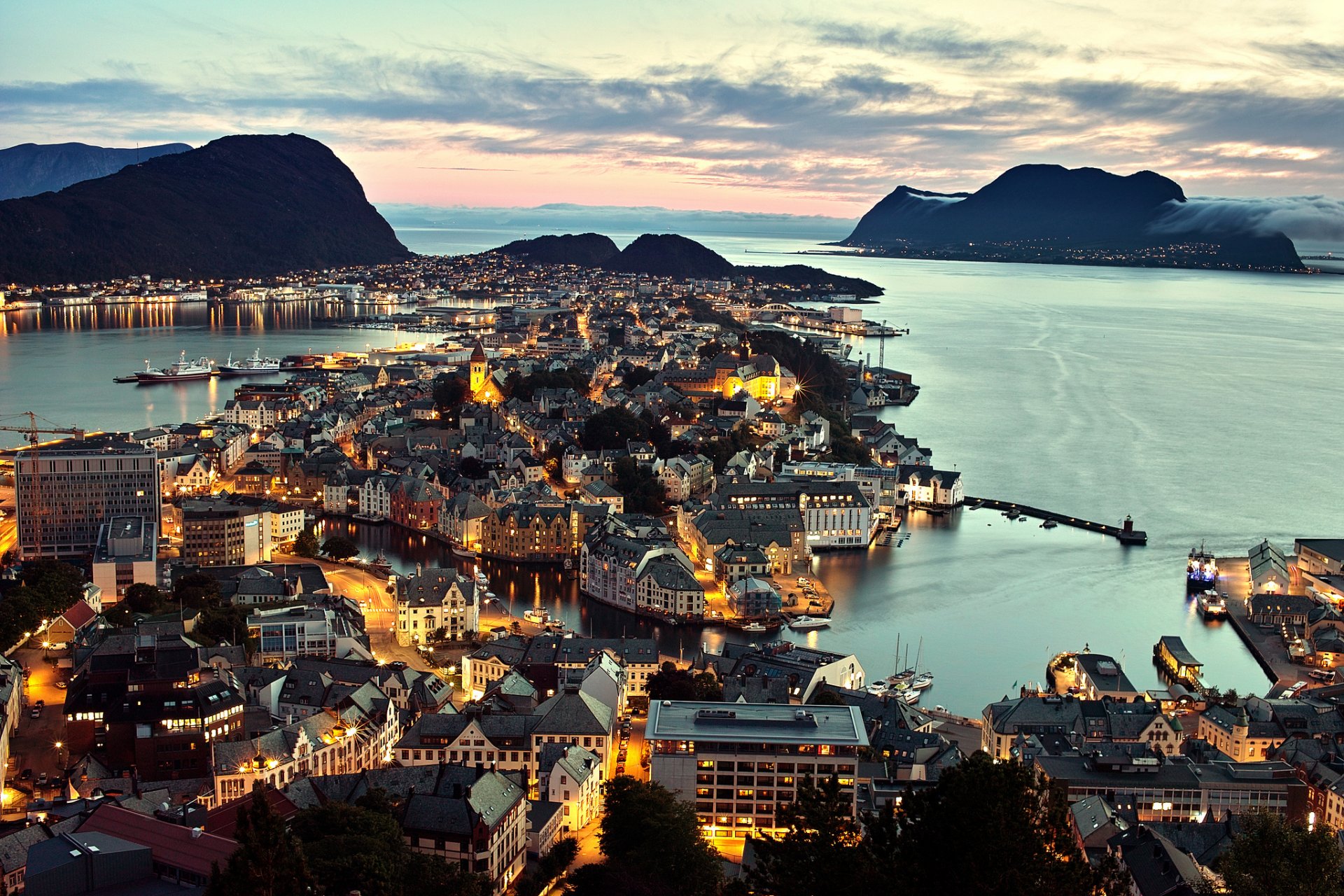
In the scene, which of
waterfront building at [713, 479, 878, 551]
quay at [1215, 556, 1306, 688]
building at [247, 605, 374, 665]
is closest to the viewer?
building at [247, 605, 374, 665]

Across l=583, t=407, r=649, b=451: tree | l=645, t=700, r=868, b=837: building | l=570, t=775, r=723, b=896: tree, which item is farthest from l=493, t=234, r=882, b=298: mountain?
l=570, t=775, r=723, b=896: tree

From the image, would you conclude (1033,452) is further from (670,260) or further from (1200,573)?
(670,260)

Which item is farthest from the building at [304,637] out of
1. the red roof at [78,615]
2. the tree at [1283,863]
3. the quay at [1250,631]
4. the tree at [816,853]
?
the quay at [1250,631]

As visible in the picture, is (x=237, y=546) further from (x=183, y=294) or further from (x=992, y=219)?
(x=992, y=219)

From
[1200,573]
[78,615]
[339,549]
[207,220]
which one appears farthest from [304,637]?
[207,220]

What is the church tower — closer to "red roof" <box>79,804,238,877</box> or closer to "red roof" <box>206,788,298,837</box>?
"red roof" <box>206,788,298,837</box>
